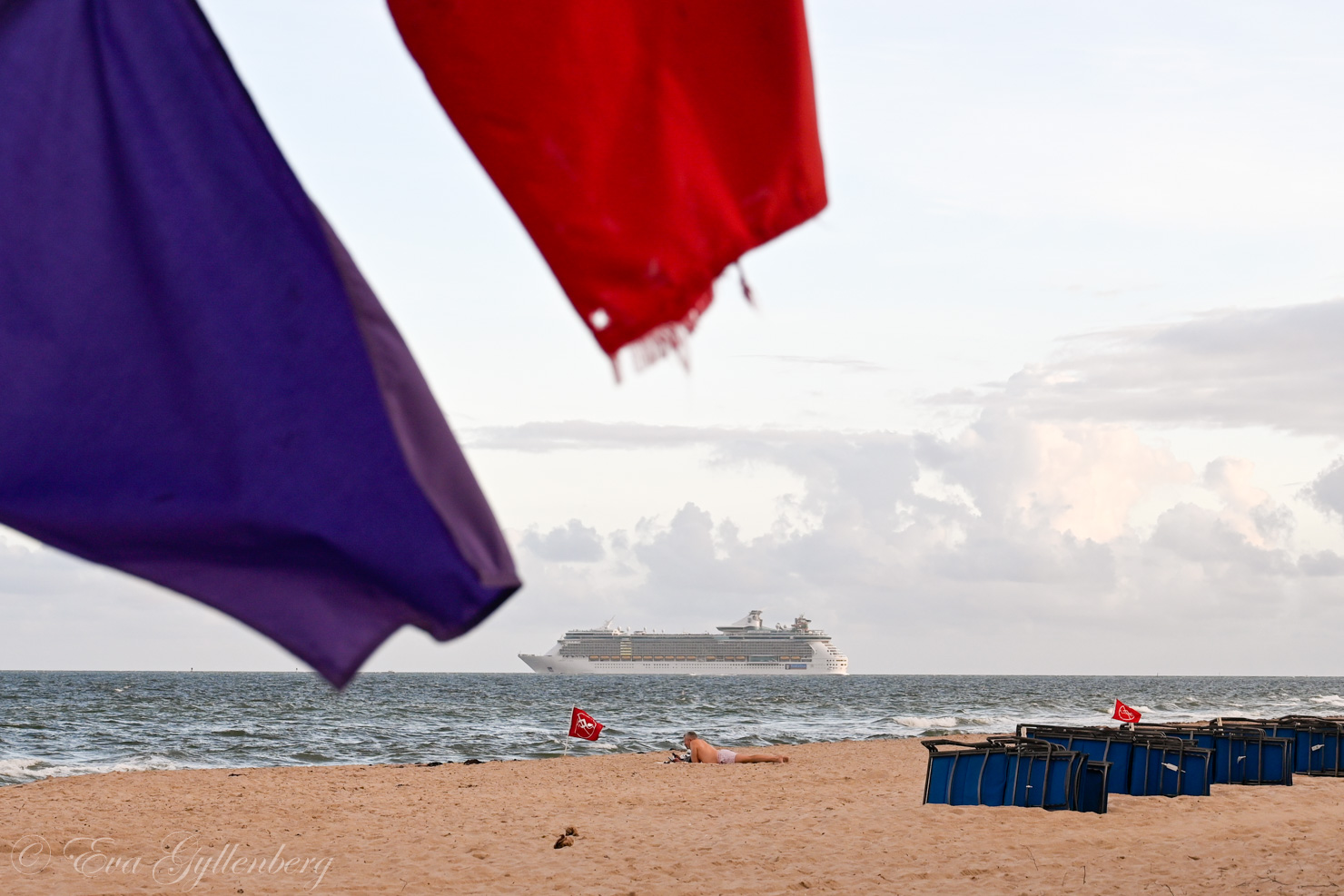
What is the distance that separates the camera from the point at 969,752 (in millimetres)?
12898

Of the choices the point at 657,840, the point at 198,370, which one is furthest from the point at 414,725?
the point at 198,370

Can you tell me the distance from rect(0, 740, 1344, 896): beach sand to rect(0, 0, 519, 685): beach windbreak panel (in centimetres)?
757

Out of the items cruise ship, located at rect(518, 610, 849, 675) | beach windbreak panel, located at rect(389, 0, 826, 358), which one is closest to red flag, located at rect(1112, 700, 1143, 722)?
beach windbreak panel, located at rect(389, 0, 826, 358)

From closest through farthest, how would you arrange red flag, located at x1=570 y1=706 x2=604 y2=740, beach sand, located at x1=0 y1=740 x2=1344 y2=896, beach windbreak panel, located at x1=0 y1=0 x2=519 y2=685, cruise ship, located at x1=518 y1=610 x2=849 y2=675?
beach windbreak panel, located at x1=0 y1=0 x2=519 y2=685
beach sand, located at x1=0 y1=740 x2=1344 y2=896
red flag, located at x1=570 y1=706 x2=604 y2=740
cruise ship, located at x1=518 y1=610 x2=849 y2=675

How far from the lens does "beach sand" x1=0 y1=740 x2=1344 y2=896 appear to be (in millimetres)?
9383

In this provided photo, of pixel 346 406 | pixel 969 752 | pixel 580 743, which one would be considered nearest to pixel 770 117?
pixel 346 406

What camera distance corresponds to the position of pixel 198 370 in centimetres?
216

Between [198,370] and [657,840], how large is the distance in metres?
10.1

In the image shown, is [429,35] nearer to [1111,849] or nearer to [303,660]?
[303,660]

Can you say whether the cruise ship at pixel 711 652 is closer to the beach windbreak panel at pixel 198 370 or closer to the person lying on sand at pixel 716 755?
the person lying on sand at pixel 716 755

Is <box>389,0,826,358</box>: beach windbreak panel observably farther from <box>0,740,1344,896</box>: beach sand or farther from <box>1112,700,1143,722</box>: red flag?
<box>1112,700,1143,722</box>: red flag

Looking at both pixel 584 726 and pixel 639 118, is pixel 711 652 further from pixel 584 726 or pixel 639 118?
pixel 639 118

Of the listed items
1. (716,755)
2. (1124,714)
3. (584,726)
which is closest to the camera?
(716,755)

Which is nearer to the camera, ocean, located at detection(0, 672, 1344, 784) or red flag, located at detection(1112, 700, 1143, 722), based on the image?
ocean, located at detection(0, 672, 1344, 784)
